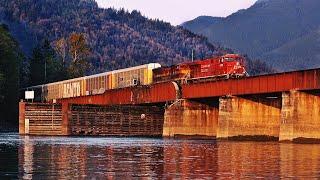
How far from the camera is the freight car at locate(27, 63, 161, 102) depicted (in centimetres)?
12494

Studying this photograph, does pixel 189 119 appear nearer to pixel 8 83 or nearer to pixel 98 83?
pixel 98 83

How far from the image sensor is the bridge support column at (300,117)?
3164 inches

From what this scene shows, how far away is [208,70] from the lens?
356 feet

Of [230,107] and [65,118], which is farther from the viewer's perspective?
[65,118]

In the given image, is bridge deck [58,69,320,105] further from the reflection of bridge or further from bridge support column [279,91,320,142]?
the reflection of bridge

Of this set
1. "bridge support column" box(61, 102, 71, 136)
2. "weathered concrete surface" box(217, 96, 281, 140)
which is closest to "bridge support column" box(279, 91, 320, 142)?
"weathered concrete surface" box(217, 96, 281, 140)

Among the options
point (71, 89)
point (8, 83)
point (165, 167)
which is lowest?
point (165, 167)

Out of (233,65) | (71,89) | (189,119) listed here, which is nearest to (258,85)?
(233,65)

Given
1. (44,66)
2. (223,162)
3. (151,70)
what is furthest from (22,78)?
(223,162)

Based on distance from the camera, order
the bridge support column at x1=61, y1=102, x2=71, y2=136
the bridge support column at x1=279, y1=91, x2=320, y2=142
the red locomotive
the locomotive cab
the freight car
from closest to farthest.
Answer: the bridge support column at x1=279, y1=91, x2=320, y2=142 → the locomotive cab → the red locomotive → the bridge support column at x1=61, y1=102, x2=71, y2=136 → the freight car

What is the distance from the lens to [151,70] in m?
124

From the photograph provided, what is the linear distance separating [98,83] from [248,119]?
160ft

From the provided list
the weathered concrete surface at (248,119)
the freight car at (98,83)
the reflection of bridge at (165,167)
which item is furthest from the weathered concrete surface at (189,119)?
the reflection of bridge at (165,167)

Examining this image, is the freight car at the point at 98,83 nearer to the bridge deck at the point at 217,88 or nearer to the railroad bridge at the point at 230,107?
the bridge deck at the point at 217,88
